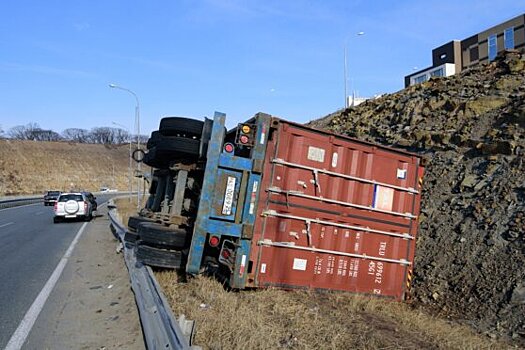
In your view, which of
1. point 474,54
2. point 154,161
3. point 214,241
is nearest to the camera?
point 214,241

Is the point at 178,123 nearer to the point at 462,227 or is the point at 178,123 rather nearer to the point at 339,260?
the point at 339,260

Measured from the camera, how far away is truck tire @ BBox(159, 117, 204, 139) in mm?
7969

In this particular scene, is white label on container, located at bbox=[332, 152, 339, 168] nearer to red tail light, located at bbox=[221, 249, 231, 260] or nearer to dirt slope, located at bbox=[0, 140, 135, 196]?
red tail light, located at bbox=[221, 249, 231, 260]

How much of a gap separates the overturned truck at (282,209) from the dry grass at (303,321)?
35cm

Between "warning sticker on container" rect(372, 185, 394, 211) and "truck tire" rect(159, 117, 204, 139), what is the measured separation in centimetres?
325

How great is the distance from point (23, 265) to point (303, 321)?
748 cm

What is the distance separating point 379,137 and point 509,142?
200 inches

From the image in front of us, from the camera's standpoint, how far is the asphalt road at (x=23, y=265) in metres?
6.78

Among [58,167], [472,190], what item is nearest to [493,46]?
[472,190]

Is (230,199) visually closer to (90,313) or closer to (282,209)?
(282,209)

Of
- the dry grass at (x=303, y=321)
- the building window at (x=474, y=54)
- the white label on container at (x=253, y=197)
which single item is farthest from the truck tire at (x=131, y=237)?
the building window at (x=474, y=54)

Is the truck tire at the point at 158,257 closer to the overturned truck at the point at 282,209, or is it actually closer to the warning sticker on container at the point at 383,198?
the overturned truck at the point at 282,209

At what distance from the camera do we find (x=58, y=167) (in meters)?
106

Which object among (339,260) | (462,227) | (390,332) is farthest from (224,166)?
(462,227)
